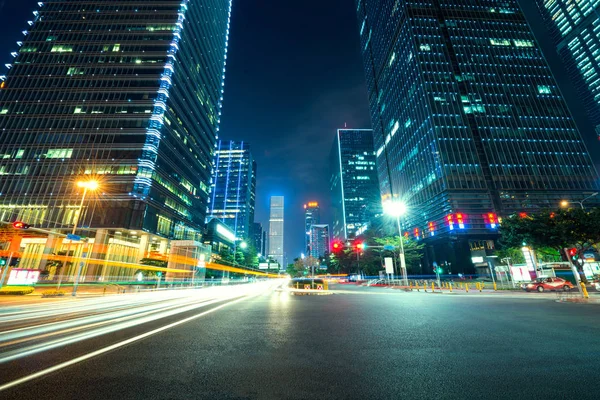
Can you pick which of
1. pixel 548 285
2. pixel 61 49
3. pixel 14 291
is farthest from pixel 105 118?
pixel 548 285

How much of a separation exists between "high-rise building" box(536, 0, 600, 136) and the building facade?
176655 mm

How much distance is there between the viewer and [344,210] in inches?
5999

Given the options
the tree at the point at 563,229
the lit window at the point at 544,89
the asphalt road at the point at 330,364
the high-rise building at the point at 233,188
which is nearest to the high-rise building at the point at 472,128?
the lit window at the point at 544,89

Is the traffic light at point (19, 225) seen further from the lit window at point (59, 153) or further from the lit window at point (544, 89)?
the lit window at point (544, 89)

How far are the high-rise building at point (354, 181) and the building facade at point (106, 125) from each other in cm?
10144

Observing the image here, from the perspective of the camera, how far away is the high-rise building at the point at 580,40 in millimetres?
112125

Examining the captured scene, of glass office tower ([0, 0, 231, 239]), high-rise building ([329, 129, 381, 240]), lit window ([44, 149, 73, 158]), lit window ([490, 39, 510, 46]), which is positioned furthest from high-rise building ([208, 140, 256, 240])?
lit window ([490, 39, 510, 46])

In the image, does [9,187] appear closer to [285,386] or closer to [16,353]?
[16,353]

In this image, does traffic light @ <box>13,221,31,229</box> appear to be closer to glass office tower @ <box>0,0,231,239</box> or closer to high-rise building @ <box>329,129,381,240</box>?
glass office tower @ <box>0,0,231,239</box>

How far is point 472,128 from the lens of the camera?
220ft

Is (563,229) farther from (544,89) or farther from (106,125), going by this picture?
(544,89)

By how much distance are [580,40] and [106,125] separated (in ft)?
677

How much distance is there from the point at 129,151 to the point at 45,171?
1727 cm

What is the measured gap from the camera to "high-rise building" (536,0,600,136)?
112125 mm
